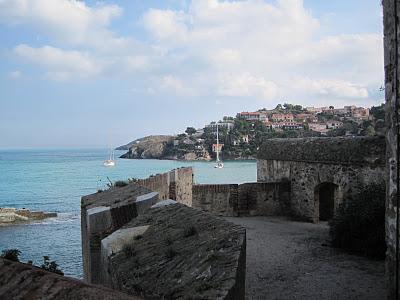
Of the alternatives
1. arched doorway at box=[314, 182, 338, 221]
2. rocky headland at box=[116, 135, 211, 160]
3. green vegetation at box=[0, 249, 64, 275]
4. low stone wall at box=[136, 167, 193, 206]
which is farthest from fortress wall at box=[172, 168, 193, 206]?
rocky headland at box=[116, 135, 211, 160]

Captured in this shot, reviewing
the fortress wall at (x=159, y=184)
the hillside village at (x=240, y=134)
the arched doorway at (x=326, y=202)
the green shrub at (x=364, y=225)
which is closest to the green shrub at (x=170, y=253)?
the fortress wall at (x=159, y=184)

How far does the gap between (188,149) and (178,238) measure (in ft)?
370

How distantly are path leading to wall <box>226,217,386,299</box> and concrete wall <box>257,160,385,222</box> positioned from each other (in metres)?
1.82

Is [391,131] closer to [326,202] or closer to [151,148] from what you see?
[326,202]

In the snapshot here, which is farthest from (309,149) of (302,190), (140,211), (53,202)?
(53,202)

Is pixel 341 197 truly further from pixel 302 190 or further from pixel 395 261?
pixel 395 261

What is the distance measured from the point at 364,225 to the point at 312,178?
4.83m

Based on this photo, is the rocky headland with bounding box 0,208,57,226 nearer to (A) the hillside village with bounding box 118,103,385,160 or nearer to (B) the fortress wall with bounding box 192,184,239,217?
(B) the fortress wall with bounding box 192,184,239,217

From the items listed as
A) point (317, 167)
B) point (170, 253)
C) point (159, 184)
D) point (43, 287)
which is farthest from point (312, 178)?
point (43, 287)

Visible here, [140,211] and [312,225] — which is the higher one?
[140,211]

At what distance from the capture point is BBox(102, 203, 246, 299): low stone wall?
312cm

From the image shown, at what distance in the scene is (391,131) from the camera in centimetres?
615

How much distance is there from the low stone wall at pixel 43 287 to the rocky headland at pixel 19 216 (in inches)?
1318

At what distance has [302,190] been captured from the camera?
16.2m
